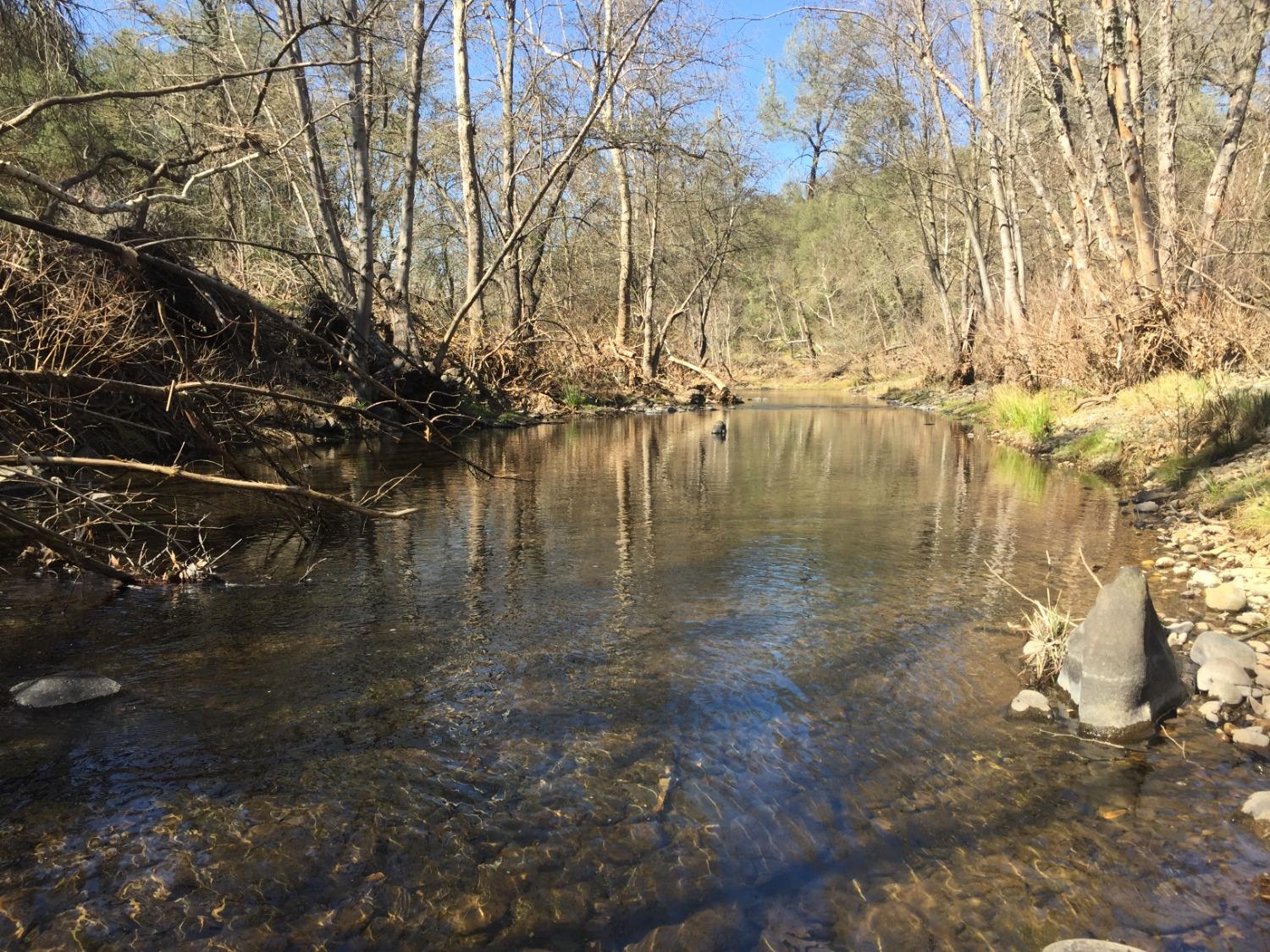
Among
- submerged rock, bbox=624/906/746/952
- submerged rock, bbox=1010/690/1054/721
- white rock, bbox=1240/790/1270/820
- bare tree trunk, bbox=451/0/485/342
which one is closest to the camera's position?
submerged rock, bbox=624/906/746/952

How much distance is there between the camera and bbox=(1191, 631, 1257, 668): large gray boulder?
13.7ft

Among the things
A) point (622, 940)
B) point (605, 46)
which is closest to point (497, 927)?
point (622, 940)

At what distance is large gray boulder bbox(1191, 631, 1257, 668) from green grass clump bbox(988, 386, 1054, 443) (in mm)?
10419

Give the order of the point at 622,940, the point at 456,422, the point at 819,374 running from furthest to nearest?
the point at 819,374 → the point at 456,422 → the point at 622,940

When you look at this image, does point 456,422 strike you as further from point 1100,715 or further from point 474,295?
point 1100,715

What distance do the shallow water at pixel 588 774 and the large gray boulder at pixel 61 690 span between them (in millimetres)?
114

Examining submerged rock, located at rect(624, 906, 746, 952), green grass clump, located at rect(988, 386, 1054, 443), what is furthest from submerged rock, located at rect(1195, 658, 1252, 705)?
green grass clump, located at rect(988, 386, 1054, 443)

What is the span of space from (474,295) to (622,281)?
14.0 m

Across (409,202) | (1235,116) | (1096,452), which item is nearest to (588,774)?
(1096,452)

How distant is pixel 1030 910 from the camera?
265 cm

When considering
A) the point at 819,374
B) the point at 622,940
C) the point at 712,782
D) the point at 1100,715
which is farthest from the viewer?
the point at 819,374

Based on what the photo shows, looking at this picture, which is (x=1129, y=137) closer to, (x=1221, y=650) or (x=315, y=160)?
(x=1221, y=650)

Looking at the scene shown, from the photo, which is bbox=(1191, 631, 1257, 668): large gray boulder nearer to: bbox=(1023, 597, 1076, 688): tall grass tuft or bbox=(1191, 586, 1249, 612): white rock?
bbox=(1023, 597, 1076, 688): tall grass tuft

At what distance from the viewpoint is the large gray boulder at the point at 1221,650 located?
418 centimetres
